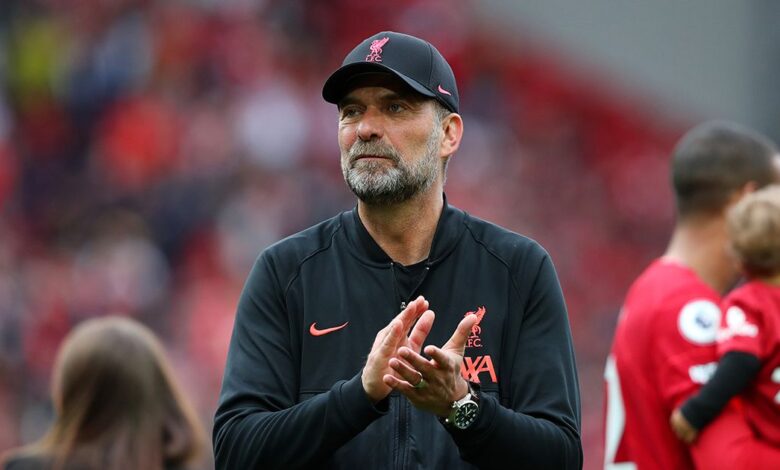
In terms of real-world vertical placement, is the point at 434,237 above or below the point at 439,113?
below

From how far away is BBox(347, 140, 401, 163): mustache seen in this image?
349 centimetres

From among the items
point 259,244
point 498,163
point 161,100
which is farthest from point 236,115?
point 498,163

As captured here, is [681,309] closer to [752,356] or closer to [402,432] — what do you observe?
[752,356]

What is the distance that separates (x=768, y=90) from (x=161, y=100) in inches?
228

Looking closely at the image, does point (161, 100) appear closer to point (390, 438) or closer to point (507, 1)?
point (507, 1)

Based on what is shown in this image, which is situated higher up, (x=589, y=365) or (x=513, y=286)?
(x=513, y=286)

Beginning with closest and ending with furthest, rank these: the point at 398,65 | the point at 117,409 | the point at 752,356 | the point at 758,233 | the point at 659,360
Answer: the point at 398,65 → the point at 752,356 → the point at 758,233 → the point at 659,360 → the point at 117,409

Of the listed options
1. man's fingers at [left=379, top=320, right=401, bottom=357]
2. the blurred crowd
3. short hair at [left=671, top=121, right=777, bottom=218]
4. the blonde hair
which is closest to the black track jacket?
man's fingers at [left=379, top=320, right=401, bottom=357]

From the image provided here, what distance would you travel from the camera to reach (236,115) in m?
13.7

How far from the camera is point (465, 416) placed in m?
3.12

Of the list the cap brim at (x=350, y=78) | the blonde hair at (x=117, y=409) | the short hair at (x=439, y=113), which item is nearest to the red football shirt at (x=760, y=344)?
the short hair at (x=439, y=113)

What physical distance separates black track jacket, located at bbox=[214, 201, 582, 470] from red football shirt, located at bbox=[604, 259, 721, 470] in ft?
2.94

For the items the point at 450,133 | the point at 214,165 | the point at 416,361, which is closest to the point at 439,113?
the point at 450,133

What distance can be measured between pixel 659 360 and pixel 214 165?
30.7 ft
